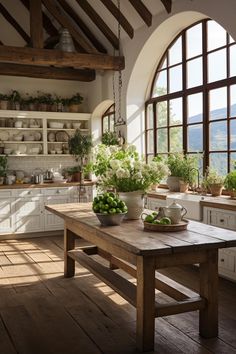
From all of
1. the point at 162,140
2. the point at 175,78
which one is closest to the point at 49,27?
the point at 175,78

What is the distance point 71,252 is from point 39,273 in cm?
65

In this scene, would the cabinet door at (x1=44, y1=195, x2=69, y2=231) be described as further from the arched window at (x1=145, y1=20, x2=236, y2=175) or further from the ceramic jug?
the ceramic jug

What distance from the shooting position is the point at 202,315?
11.0 feet

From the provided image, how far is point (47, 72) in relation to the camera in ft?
26.6

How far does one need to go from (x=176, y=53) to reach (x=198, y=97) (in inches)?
37.2

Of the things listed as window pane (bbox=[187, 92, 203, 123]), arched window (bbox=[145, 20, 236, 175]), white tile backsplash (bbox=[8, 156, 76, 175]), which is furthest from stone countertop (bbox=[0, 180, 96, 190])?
window pane (bbox=[187, 92, 203, 123])

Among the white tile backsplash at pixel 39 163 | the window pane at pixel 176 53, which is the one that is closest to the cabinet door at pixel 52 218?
the white tile backsplash at pixel 39 163

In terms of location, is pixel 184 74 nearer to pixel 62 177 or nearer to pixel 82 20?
pixel 82 20

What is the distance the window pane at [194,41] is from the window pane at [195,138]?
1.05 meters

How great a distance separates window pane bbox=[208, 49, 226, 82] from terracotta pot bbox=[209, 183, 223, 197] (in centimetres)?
141

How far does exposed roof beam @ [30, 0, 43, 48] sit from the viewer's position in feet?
22.0

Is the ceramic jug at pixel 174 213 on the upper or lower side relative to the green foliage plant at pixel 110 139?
lower

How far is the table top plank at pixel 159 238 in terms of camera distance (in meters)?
2.87

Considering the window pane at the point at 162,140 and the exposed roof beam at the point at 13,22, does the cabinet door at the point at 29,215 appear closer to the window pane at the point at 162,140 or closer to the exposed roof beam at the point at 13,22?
the window pane at the point at 162,140
